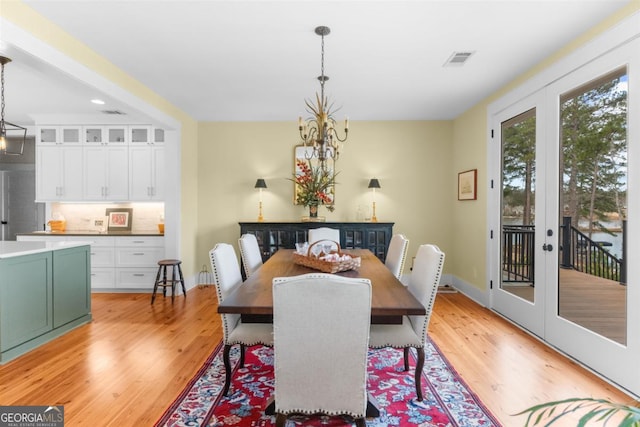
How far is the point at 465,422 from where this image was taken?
2.14m

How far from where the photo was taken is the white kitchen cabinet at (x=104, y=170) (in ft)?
17.8

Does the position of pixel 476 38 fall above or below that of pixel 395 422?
above

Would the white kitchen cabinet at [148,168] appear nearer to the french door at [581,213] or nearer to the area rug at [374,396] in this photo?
the area rug at [374,396]

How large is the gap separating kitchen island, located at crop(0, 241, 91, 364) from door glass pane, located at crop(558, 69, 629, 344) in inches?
187

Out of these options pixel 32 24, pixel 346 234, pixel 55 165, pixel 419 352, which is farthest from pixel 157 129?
pixel 419 352

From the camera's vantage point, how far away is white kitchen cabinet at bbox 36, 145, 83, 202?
5426 millimetres

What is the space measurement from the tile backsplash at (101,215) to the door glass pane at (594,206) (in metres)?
5.39

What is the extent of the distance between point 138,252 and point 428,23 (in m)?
4.76

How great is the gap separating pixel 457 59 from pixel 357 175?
8.37 ft

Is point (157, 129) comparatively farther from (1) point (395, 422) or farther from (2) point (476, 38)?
(1) point (395, 422)

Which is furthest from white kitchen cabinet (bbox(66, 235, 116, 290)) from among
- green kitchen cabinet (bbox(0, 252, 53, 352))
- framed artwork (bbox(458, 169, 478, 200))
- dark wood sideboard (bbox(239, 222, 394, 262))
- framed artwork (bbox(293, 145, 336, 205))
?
framed artwork (bbox(458, 169, 478, 200))

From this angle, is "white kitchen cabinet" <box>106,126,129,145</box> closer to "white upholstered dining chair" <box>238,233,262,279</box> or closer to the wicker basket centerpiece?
"white upholstered dining chair" <box>238,233,262,279</box>

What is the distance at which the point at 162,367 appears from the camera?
2844 mm

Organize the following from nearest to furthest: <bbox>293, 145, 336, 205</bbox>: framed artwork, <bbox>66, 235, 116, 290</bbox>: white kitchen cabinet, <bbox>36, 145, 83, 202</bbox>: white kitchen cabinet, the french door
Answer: the french door
<bbox>66, 235, 116, 290</bbox>: white kitchen cabinet
<bbox>36, 145, 83, 202</bbox>: white kitchen cabinet
<bbox>293, 145, 336, 205</bbox>: framed artwork
